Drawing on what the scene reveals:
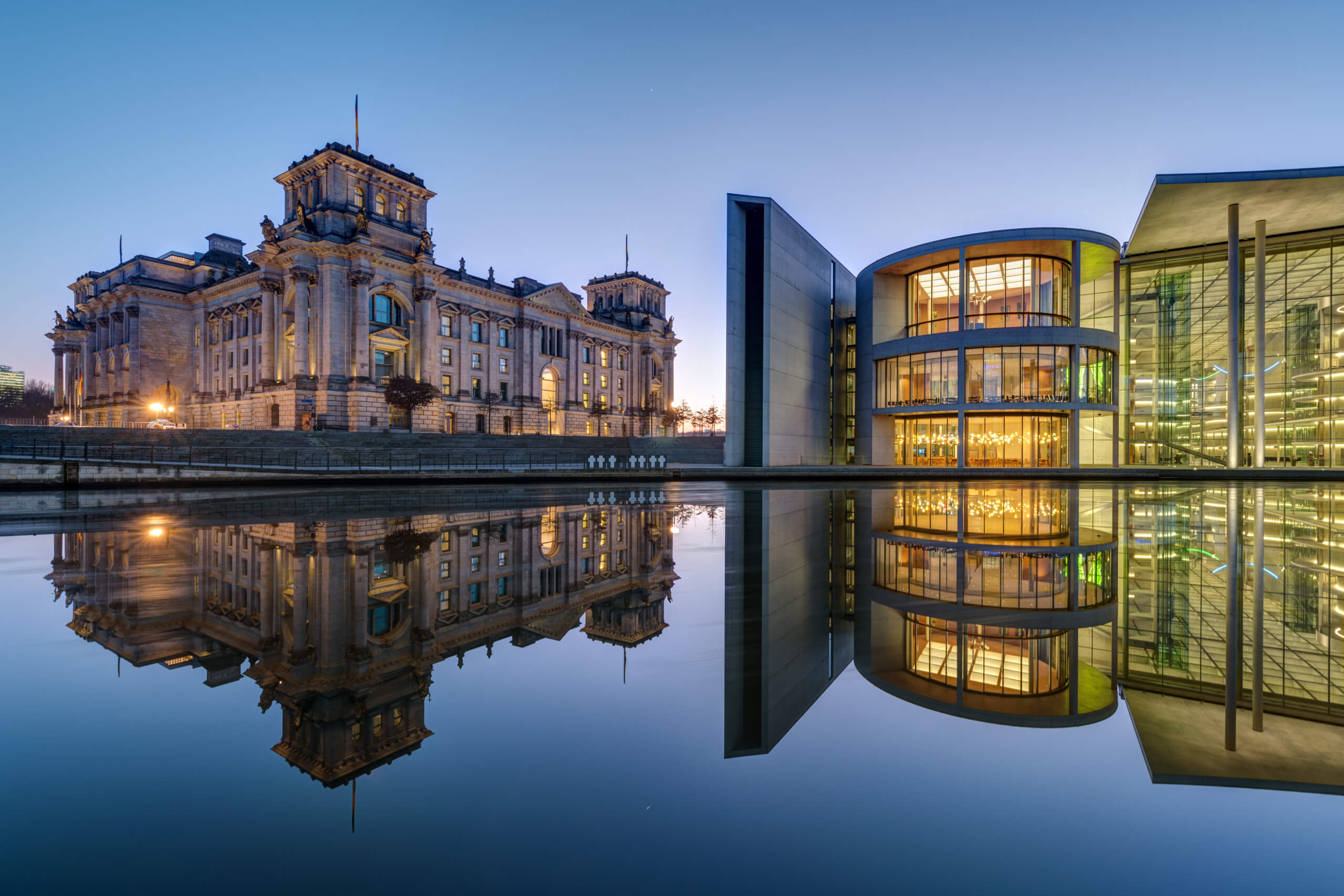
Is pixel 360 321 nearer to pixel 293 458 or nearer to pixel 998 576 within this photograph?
pixel 293 458

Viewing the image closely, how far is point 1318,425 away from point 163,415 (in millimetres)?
107412

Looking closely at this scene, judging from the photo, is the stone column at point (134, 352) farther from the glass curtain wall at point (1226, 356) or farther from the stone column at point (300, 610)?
the glass curtain wall at point (1226, 356)

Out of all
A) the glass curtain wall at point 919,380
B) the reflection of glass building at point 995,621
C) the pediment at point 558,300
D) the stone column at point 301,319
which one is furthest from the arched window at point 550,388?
the reflection of glass building at point 995,621

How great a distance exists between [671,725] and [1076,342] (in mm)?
42235

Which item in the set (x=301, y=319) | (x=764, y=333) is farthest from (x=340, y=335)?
(x=764, y=333)

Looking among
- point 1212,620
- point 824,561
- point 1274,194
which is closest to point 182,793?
point 824,561

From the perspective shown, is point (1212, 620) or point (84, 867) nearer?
point (84, 867)

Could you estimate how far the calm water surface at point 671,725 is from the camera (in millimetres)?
2283

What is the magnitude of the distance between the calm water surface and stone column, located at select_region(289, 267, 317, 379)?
51.9m

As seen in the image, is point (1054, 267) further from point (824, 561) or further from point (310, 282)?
point (310, 282)

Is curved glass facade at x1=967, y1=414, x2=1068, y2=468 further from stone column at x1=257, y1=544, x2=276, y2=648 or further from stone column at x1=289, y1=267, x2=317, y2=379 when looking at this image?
stone column at x1=289, y1=267, x2=317, y2=379

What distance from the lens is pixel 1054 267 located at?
38156mm

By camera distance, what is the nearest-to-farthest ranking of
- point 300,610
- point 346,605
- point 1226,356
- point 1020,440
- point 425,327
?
point 300,610 < point 346,605 < point 1020,440 < point 1226,356 < point 425,327

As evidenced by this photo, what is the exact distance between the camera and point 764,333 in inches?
1448
